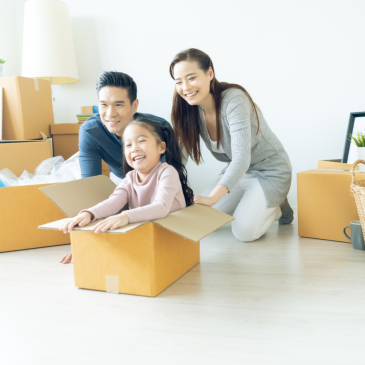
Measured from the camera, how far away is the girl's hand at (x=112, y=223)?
37.8 inches

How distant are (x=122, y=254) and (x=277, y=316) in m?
0.44

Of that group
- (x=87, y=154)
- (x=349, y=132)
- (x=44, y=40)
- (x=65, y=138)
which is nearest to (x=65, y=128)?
(x=65, y=138)

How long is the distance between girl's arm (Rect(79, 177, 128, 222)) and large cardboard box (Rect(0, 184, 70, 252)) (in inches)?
18.6

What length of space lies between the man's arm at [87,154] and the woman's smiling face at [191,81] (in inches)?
16.8

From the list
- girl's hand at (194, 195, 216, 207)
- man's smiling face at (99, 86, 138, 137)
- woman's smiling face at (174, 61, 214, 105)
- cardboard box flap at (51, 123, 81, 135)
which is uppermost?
woman's smiling face at (174, 61, 214, 105)

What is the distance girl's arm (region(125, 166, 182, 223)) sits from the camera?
1.03 m

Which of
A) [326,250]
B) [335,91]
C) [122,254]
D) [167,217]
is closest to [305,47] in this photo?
[335,91]

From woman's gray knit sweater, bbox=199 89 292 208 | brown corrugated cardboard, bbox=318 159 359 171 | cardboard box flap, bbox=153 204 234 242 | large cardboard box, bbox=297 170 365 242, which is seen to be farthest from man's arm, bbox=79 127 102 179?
brown corrugated cardboard, bbox=318 159 359 171

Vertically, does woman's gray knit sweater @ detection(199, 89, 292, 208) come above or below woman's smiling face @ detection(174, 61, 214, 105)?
below

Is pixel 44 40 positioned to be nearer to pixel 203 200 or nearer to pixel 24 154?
pixel 24 154

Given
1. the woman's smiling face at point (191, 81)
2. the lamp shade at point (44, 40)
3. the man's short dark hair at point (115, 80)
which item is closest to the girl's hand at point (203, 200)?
the woman's smiling face at point (191, 81)

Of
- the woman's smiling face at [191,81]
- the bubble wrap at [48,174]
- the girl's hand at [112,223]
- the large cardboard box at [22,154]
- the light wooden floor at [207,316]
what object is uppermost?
the woman's smiling face at [191,81]

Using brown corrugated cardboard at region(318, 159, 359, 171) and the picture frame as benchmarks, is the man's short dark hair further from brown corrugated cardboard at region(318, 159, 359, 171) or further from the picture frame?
the picture frame

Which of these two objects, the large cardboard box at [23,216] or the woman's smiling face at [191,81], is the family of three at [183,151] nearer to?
the woman's smiling face at [191,81]
